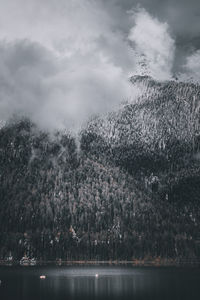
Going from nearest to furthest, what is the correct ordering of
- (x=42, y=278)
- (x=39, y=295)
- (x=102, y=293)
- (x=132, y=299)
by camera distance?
(x=132, y=299) < (x=39, y=295) < (x=102, y=293) < (x=42, y=278)

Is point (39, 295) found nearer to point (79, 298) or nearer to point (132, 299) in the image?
point (79, 298)

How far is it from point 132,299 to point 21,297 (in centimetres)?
3243

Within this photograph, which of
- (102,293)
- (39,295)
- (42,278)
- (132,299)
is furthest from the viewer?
(42,278)

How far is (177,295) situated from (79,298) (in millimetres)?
31053

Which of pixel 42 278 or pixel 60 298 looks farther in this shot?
pixel 42 278

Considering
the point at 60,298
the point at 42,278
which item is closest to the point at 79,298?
the point at 60,298

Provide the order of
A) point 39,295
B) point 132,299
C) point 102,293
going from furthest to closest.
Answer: point 102,293, point 39,295, point 132,299

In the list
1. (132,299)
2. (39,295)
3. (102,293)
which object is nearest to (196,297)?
(132,299)

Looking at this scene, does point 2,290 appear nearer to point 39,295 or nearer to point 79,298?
point 39,295

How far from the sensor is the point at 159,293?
12512 cm

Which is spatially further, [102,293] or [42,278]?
[42,278]

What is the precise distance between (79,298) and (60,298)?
566 cm

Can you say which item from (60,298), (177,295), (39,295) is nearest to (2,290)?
(39,295)

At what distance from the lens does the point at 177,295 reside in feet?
392
